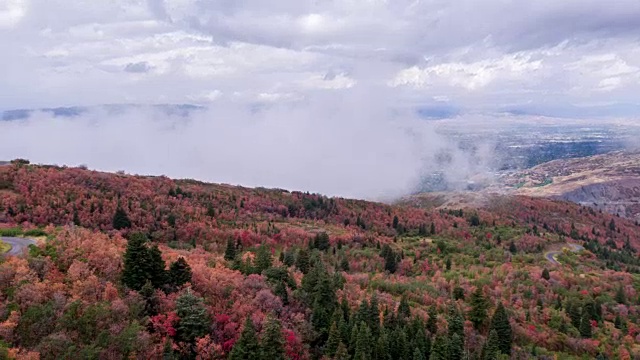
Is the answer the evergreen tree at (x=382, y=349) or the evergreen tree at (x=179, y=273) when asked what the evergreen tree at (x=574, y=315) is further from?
the evergreen tree at (x=179, y=273)

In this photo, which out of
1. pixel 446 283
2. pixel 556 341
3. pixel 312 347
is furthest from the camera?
pixel 446 283

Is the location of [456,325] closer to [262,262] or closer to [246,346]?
[262,262]

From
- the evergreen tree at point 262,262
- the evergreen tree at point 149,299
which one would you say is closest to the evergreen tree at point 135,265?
the evergreen tree at point 149,299

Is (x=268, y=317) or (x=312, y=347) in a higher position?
(x=268, y=317)

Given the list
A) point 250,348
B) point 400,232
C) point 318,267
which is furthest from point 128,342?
point 400,232

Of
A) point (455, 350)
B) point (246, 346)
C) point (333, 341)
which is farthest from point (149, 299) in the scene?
point (455, 350)

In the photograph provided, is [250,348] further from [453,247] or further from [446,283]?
[453,247]
